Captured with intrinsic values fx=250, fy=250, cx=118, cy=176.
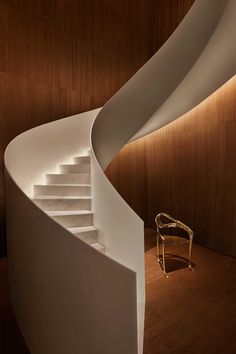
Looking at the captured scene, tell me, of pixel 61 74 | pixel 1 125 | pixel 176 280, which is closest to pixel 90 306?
pixel 176 280

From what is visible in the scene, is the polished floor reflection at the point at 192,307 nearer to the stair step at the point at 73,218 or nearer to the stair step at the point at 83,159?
the stair step at the point at 73,218

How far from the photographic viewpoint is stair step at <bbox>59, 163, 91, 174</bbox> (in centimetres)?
307

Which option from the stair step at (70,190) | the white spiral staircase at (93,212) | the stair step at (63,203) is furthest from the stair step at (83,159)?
the stair step at (63,203)

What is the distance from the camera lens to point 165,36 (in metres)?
4.67

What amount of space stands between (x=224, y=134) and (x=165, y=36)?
254 centimetres

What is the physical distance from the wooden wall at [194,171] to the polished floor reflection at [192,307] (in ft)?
1.82

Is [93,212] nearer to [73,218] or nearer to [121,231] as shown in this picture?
[73,218]

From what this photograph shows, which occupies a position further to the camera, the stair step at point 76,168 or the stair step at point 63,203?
the stair step at point 76,168

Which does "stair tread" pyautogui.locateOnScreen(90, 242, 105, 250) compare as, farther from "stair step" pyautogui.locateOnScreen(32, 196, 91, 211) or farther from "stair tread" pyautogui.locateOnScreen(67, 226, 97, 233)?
"stair step" pyautogui.locateOnScreen(32, 196, 91, 211)

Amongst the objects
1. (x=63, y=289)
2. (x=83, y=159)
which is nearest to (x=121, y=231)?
(x=63, y=289)

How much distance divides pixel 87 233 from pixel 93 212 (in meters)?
0.28

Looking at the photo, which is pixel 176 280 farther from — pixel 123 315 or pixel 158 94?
pixel 158 94

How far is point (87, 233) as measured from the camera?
7.34 feet

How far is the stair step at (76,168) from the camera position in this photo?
3072mm
